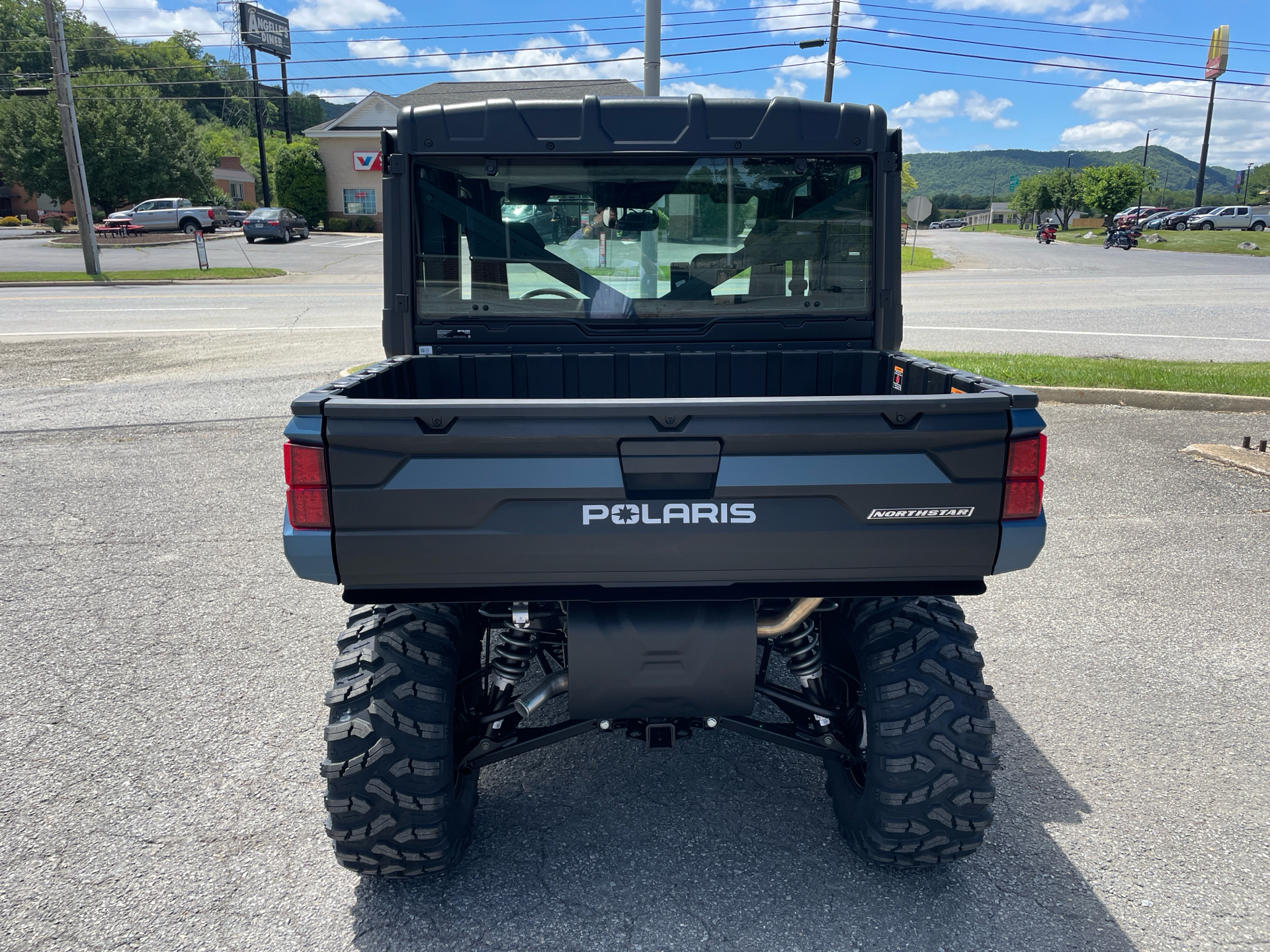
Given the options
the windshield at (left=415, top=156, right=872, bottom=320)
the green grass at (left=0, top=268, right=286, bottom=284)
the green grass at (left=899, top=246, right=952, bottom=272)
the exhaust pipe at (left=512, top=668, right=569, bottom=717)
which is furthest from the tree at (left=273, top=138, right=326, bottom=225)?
the exhaust pipe at (left=512, top=668, right=569, bottom=717)

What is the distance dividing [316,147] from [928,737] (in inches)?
2276

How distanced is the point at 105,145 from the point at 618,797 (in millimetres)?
61225

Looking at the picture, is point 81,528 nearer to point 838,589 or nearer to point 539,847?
point 539,847

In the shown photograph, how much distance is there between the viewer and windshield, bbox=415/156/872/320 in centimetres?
372

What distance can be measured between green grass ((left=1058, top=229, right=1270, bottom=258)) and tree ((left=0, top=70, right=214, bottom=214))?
53.4m

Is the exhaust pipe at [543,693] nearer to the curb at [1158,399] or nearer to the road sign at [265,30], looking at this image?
the curb at [1158,399]

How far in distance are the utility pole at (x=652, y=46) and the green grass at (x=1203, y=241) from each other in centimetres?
3598

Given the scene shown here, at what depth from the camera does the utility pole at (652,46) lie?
12.3 metres

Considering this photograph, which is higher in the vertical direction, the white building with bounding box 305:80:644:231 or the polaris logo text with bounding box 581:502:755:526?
the white building with bounding box 305:80:644:231

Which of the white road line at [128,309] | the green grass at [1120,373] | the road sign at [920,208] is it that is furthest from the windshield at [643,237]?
the road sign at [920,208]

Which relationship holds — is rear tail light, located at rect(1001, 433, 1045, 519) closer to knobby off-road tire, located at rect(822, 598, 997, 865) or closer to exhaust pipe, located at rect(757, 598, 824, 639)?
knobby off-road tire, located at rect(822, 598, 997, 865)

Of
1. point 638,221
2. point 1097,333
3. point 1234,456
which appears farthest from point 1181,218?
point 638,221

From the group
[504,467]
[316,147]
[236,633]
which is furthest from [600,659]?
[316,147]

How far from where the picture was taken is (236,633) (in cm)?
466
